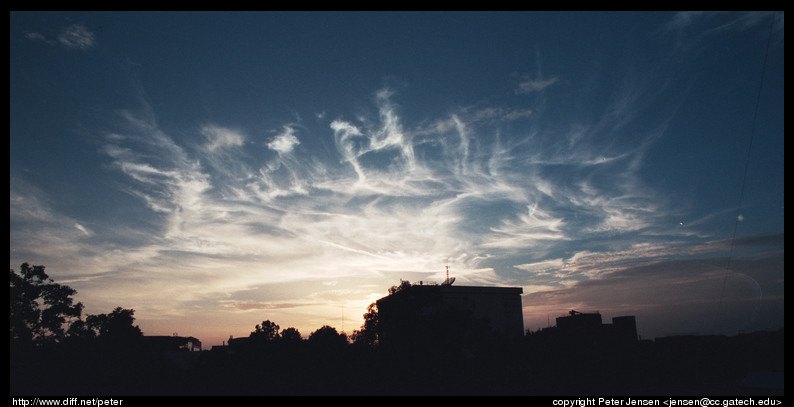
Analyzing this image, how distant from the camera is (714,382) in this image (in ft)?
158

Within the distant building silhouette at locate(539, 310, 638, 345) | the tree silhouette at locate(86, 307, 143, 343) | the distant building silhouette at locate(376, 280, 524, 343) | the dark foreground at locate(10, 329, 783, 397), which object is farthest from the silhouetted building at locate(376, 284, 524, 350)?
the tree silhouette at locate(86, 307, 143, 343)

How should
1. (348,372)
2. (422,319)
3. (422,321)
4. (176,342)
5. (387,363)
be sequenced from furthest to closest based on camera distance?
(176,342)
(422,319)
(422,321)
(387,363)
(348,372)

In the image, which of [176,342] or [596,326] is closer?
[596,326]

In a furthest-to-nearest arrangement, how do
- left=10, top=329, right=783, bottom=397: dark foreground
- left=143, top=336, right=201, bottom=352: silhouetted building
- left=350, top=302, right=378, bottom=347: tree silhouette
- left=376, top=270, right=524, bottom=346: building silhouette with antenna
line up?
left=143, top=336, right=201, bottom=352: silhouetted building, left=350, top=302, right=378, bottom=347: tree silhouette, left=376, top=270, right=524, bottom=346: building silhouette with antenna, left=10, top=329, right=783, bottom=397: dark foreground

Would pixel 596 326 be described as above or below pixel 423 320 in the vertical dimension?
below

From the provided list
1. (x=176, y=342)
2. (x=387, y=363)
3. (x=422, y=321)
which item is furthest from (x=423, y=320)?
(x=176, y=342)

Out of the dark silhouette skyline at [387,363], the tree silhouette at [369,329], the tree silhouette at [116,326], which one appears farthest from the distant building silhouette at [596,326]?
the tree silhouette at [116,326]

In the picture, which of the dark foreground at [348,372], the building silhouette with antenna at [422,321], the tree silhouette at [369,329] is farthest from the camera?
the tree silhouette at [369,329]

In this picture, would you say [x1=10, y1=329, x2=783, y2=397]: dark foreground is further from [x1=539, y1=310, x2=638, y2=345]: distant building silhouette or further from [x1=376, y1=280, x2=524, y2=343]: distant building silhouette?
[x1=539, y1=310, x2=638, y2=345]: distant building silhouette

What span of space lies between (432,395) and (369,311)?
79.8ft

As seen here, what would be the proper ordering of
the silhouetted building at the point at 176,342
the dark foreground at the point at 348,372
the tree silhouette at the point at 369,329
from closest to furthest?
the dark foreground at the point at 348,372, the tree silhouette at the point at 369,329, the silhouetted building at the point at 176,342

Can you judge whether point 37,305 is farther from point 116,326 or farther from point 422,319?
point 422,319

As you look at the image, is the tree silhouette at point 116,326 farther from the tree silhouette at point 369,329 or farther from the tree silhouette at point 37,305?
the tree silhouette at point 369,329
